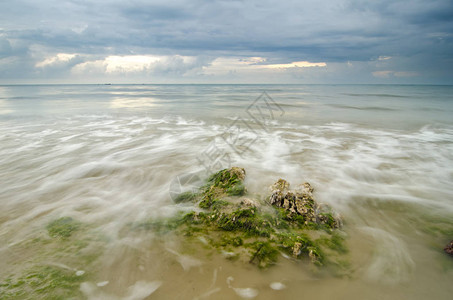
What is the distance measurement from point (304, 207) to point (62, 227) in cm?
427

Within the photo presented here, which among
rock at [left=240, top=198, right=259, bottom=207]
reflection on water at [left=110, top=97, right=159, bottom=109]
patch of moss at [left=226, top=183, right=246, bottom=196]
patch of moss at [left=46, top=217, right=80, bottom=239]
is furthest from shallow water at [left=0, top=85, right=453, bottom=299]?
reflection on water at [left=110, top=97, right=159, bottom=109]

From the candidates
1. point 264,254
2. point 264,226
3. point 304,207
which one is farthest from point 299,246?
point 304,207

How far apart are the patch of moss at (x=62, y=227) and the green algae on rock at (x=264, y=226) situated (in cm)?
129

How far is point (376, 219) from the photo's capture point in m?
4.27

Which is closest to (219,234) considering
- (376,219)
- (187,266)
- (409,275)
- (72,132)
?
(187,266)

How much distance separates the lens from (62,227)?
395 cm

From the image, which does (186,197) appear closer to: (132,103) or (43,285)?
(43,285)

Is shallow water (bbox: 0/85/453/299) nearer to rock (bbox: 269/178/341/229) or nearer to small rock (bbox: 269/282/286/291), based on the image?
small rock (bbox: 269/282/286/291)

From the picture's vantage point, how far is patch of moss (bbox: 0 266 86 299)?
2.70 metres

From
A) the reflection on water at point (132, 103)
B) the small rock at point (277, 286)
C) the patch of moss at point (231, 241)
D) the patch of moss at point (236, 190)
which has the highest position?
the reflection on water at point (132, 103)

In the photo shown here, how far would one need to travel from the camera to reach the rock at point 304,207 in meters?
3.94

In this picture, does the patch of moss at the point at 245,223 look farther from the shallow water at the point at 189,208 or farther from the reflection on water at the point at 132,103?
the reflection on water at the point at 132,103

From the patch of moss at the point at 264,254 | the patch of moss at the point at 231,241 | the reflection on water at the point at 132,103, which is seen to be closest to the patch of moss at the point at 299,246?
the patch of moss at the point at 264,254

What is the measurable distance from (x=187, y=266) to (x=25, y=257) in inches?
94.9
